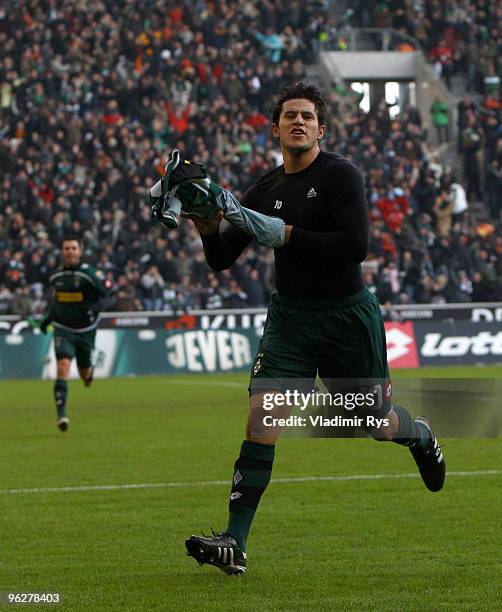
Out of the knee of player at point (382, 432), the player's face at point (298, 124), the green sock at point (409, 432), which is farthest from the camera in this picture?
the green sock at point (409, 432)

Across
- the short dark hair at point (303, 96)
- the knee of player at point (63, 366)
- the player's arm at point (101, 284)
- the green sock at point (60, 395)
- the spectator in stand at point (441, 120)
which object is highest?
the short dark hair at point (303, 96)

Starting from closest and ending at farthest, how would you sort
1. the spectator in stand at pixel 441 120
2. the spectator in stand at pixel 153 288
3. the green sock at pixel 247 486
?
the green sock at pixel 247 486, the spectator in stand at pixel 153 288, the spectator in stand at pixel 441 120

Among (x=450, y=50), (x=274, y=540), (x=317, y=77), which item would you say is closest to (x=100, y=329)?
(x=317, y=77)

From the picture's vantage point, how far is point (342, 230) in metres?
6.68

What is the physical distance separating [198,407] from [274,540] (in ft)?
38.4

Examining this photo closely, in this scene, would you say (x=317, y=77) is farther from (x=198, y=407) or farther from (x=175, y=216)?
(x=175, y=216)

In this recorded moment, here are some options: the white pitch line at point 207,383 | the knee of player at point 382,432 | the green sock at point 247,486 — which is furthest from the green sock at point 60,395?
the green sock at point 247,486

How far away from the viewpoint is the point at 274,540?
755 centimetres

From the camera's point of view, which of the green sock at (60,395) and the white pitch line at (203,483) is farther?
the green sock at (60,395)

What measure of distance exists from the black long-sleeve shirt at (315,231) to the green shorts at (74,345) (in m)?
9.18

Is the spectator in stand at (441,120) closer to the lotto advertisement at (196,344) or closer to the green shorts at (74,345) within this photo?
the lotto advertisement at (196,344)

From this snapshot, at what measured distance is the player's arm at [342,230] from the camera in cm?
657

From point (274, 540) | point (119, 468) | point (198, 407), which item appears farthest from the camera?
point (198, 407)

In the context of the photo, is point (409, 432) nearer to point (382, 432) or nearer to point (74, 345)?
point (382, 432)
